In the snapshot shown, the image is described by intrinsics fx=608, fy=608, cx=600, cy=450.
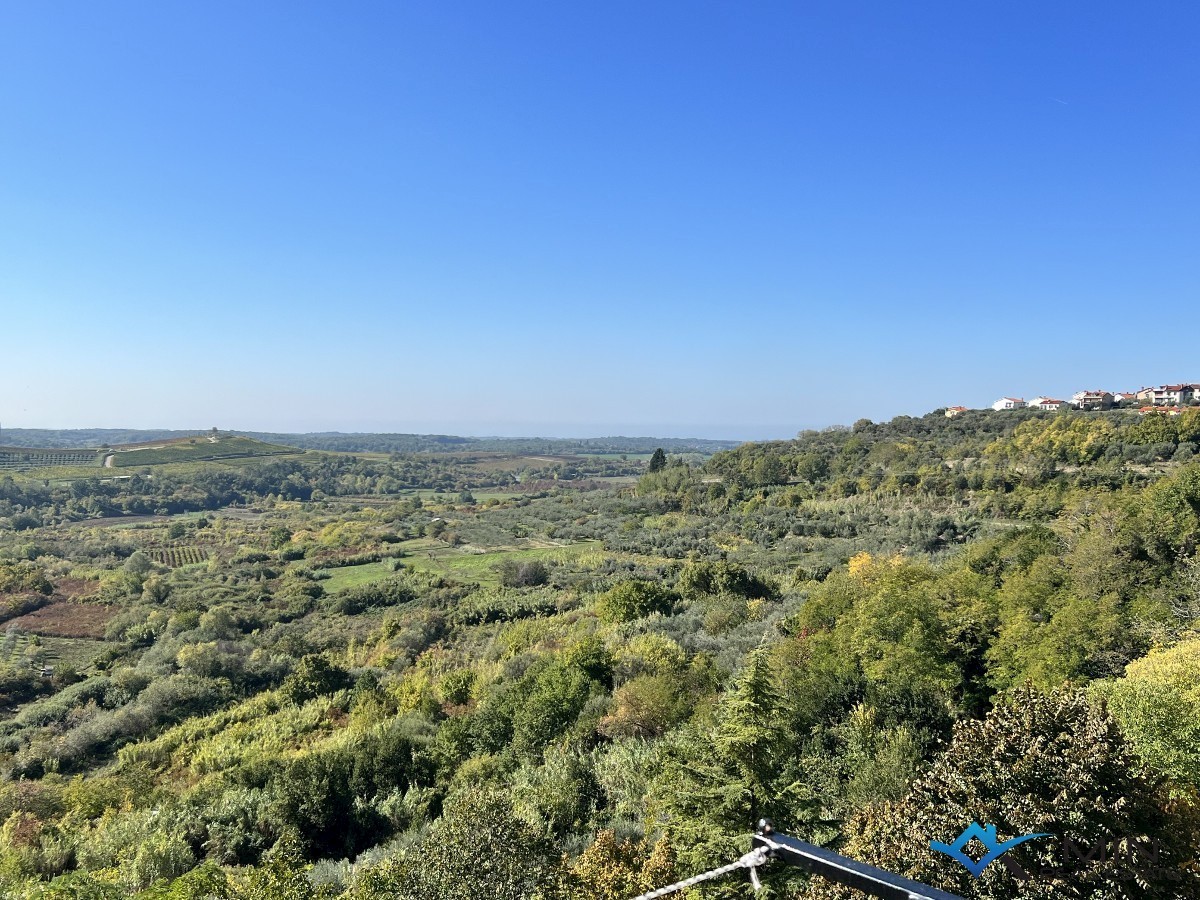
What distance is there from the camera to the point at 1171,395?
90.3 meters

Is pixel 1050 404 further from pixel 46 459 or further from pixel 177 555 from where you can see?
pixel 46 459

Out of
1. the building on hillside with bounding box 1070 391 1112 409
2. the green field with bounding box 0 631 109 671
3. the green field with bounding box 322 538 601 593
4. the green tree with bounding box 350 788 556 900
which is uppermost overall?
the building on hillside with bounding box 1070 391 1112 409

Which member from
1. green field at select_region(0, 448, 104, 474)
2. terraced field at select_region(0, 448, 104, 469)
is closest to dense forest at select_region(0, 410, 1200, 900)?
green field at select_region(0, 448, 104, 474)

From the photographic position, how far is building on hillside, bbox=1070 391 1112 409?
9388 centimetres

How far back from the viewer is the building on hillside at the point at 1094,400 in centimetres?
9388

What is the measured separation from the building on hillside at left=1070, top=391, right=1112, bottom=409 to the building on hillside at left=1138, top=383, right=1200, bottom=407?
4263 mm

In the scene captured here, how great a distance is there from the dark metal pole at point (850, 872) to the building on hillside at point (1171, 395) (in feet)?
359

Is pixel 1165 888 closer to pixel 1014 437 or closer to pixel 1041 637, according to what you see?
pixel 1041 637

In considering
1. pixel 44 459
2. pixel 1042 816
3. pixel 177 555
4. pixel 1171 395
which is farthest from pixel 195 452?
pixel 1171 395

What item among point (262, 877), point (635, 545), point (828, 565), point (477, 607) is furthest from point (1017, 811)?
point (635, 545)

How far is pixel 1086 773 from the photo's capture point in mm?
9742

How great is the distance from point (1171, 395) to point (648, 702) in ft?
355

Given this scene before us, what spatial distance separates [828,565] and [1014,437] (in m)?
41.7

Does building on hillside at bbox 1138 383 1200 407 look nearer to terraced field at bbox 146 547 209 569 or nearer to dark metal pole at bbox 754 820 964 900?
dark metal pole at bbox 754 820 964 900
